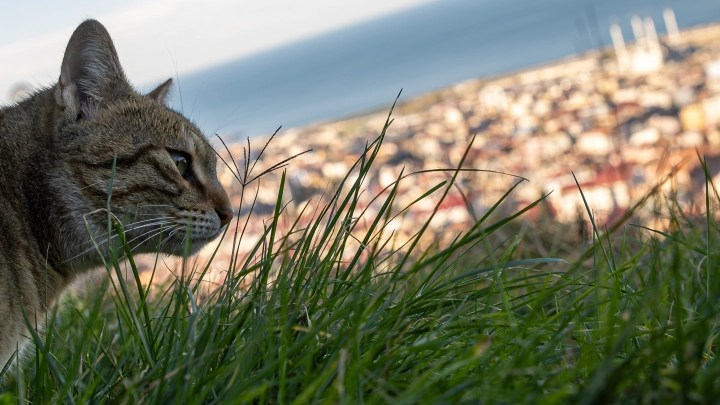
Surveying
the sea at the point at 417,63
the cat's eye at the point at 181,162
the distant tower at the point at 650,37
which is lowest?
the distant tower at the point at 650,37

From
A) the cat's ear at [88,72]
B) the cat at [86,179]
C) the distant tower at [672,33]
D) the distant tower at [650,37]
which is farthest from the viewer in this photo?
the distant tower at [672,33]

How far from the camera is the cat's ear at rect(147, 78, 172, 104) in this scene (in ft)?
8.98

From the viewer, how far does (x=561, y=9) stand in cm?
8775

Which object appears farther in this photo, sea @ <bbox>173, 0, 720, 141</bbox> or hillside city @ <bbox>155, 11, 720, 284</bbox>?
sea @ <bbox>173, 0, 720, 141</bbox>

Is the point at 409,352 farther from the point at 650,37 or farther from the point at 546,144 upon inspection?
the point at 650,37

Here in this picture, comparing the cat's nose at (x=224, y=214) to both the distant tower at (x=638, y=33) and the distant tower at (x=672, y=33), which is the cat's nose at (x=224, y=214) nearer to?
the distant tower at (x=638, y=33)

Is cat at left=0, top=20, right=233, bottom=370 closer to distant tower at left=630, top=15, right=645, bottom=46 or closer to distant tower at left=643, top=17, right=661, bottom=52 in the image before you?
distant tower at left=643, top=17, right=661, bottom=52

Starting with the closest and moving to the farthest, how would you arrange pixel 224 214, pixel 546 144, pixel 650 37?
pixel 224 214, pixel 546 144, pixel 650 37

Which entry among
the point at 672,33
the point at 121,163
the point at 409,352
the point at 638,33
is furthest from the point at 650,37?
the point at 409,352

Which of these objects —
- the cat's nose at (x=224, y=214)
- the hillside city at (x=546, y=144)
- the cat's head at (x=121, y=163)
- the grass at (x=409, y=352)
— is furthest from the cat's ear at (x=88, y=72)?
the hillside city at (x=546, y=144)

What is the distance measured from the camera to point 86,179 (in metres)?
2.13

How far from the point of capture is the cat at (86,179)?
2.07 metres

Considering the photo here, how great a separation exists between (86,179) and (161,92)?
778 mm

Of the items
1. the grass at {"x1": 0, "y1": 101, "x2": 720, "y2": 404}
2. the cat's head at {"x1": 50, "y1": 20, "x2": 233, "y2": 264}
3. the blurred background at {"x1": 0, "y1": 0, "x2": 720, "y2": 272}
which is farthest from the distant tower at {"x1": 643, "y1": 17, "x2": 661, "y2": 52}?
the grass at {"x1": 0, "y1": 101, "x2": 720, "y2": 404}
